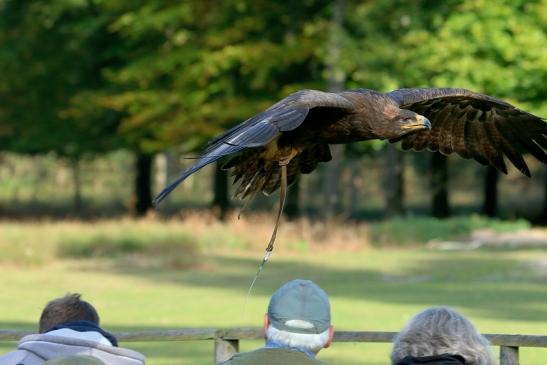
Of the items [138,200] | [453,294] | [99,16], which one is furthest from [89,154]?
[453,294]

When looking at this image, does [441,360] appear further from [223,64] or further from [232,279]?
[223,64]

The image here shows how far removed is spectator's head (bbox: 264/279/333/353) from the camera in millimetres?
4539

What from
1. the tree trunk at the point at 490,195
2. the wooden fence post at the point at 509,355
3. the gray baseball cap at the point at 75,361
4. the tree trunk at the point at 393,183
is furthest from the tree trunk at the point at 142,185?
the gray baseball cap at the point at 75,361

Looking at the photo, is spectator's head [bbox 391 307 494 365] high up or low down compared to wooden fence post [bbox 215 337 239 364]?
up

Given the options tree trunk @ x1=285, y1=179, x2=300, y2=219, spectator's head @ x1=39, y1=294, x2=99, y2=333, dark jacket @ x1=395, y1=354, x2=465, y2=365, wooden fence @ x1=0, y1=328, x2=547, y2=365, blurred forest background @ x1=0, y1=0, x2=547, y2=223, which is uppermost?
blurred forest background @ x1=0, y1=0, x2=547, y2=223

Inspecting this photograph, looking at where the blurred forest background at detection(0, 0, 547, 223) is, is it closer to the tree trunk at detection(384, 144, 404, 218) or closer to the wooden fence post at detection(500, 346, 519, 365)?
the tree trunk at detection(384, 144, 404, 218)

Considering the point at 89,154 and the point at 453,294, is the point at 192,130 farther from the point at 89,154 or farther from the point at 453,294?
the point at 453,294

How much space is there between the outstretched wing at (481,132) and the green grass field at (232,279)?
2.52 metres

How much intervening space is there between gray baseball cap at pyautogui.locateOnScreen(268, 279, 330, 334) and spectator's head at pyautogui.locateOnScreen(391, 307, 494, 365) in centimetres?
31

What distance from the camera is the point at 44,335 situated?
501cm

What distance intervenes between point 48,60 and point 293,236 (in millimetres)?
13055

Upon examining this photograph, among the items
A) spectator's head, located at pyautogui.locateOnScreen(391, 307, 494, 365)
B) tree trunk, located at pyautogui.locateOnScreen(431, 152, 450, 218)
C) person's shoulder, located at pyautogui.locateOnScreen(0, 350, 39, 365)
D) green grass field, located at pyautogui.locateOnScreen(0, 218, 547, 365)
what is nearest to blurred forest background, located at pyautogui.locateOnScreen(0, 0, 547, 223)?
tree trunk, located at pyautogui.locateOnScreen(431, 152, 450, 218)

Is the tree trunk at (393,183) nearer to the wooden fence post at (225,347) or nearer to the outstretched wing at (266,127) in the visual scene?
the wooden fence post at (225,347)

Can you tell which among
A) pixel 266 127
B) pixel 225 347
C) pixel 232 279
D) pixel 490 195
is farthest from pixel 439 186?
pixel 266 127
